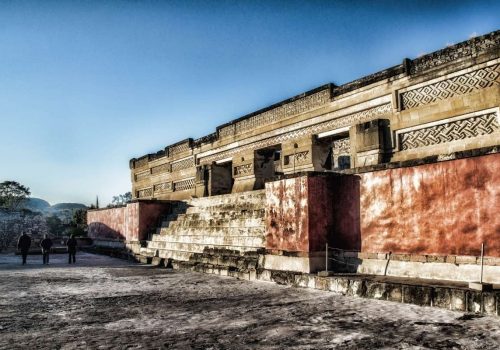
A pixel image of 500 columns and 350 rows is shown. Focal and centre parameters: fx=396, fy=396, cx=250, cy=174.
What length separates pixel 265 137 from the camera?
480 inches

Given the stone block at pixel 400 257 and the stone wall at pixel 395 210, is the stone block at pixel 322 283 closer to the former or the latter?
the stone wall at pixel 395 210

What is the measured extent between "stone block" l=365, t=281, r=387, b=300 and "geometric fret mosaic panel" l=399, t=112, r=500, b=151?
12.9 ft

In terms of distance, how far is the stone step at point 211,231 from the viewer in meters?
8.23

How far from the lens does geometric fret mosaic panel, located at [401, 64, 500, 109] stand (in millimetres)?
7062

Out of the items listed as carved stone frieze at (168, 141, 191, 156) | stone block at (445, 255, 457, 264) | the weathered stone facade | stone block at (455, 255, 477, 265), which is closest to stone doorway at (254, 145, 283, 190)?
the weathered stone facade

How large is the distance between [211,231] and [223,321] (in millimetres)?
5676

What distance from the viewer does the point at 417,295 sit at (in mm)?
4457

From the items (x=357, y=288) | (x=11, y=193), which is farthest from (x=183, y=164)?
(x=11, y=193)

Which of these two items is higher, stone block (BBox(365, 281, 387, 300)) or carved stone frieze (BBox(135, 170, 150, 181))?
carved stone frieze (BBox(135, 170, 150, 181))

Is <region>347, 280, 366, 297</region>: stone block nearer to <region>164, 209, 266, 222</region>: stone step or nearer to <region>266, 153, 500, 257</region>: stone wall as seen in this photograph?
<region>266, 153, 500, 257</region>: stone wall

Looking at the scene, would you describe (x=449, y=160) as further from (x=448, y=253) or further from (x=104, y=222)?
(x=104, y=222)

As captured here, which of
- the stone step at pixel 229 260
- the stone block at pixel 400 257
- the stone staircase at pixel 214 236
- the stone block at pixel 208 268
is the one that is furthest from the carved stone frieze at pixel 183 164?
the stone block at pixel 400 257

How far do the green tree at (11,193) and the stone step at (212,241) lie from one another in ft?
164

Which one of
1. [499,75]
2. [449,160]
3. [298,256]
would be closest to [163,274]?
[298,256]
